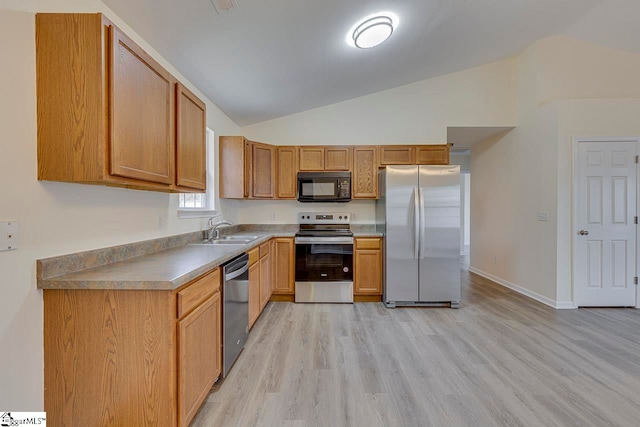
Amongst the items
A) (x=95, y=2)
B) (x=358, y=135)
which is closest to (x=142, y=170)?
(x=95, y=2)

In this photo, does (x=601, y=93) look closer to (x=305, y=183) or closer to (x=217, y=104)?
(x=305, y=183)

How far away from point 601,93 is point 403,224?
314 cm

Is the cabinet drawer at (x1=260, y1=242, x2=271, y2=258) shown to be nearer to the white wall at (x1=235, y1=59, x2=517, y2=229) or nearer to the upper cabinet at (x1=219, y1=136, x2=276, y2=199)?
the upper cabinet at (x1=219, y1=136, x2=276, y2=199)

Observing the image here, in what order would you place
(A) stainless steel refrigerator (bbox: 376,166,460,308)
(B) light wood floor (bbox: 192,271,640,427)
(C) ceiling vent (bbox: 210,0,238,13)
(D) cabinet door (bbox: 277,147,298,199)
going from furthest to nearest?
(D) cabinet door (bbox: 277,147,298,199) < (A) stainless steel refrigerator (bbox: 376,166,460,308) < (C) ceiling vent (bbox: 210,0,238,13) < (B) light wood floor (bbox: 192,271,640,427)

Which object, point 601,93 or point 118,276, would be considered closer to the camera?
point 118,276

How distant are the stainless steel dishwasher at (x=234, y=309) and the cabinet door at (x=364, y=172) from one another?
210cm

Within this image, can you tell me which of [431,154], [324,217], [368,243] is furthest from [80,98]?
[431,154]

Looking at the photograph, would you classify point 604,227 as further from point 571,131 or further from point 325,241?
point 325,241

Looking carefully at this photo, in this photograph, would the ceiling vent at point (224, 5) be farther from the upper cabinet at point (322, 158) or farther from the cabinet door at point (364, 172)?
the cabinet door at point (364, 172)

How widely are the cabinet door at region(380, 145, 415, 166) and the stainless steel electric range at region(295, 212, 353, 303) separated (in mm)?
1293

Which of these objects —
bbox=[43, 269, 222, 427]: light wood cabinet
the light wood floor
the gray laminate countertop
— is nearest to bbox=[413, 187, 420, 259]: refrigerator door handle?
the light wood floor

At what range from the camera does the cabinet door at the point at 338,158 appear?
159 inches

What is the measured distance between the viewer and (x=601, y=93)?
12.0ft

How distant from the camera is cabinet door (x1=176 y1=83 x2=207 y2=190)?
1.93 m
